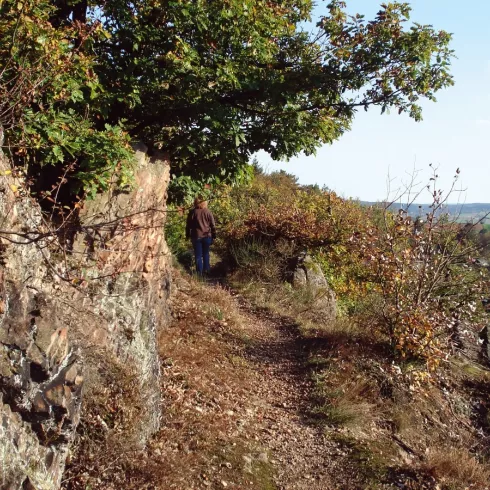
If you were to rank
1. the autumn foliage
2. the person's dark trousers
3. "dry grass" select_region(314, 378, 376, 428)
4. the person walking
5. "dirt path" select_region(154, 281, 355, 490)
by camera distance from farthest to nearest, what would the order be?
the person's dark trousers < the person walking < the autumn foliage < "dry grass" select_region(314, 378, 376, 428) < "dirt path" select_region(154, 281, 355, 490)

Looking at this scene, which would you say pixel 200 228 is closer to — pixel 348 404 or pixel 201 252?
pixel 201 252

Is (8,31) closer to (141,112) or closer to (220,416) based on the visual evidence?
(141,112)

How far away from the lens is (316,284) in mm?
11641

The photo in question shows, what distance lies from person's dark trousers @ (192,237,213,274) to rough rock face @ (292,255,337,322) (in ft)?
6.83

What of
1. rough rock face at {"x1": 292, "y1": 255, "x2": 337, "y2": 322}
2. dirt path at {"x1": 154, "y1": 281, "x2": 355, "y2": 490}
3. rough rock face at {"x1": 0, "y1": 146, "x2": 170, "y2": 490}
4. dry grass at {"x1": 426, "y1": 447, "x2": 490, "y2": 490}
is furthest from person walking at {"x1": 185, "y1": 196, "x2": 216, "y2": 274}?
dry grass at {"x1": 426, "y1": 447, "x2": 490, "y2": 490}

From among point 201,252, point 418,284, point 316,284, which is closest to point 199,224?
point 201,252

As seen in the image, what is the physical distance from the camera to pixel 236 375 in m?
6.99

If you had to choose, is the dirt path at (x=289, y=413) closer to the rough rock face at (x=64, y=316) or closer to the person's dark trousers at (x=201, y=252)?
the rough rock face at (x=64, y=316)

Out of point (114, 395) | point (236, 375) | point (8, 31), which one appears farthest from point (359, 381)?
point (8, 31)

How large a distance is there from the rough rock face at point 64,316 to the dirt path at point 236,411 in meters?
0.49

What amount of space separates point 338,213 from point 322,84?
26.5 ft

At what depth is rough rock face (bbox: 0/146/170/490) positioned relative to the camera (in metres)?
3.69

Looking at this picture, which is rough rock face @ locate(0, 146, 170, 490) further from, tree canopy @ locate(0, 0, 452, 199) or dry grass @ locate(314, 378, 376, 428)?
dry grass @ locate(314, 378, 376, 428)

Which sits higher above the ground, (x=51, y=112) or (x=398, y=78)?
(x=398, y=78)
